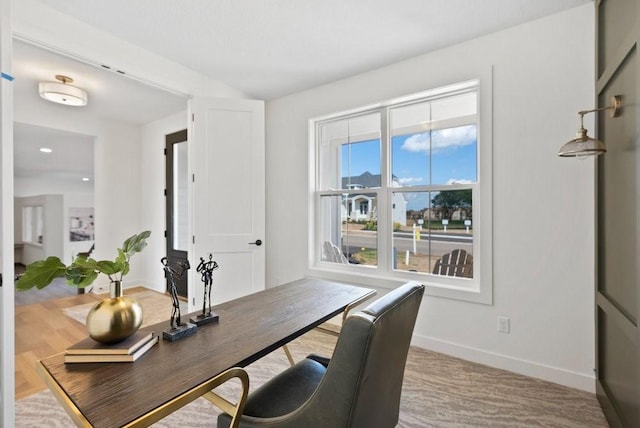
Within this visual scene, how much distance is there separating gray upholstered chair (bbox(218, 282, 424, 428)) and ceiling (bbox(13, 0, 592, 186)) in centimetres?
203

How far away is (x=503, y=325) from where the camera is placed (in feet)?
7.65

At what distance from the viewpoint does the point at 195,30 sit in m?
2.39

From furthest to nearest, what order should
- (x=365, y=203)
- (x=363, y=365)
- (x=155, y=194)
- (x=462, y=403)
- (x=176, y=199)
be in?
(x=155, y=194) → (x=176, y=199) → (x=365, y=203) → (x=462, y=403) → (x=363, y=365)

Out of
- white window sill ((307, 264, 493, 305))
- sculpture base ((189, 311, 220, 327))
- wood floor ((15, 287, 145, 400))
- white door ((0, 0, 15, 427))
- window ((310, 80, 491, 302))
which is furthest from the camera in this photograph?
window ((310, 80, 491, 302))

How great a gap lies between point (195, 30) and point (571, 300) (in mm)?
3443

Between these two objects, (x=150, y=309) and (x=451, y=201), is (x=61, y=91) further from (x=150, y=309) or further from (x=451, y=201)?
(x=451, y=201)

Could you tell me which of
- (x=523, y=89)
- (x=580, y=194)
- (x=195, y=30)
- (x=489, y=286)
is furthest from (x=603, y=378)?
(x=195, y=30)

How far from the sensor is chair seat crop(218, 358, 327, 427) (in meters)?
1.16

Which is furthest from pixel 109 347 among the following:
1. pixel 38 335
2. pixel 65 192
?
pixel 65 192

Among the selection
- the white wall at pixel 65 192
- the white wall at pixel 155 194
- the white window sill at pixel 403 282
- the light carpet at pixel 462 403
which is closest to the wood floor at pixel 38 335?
the light carpet at pixel 462 403

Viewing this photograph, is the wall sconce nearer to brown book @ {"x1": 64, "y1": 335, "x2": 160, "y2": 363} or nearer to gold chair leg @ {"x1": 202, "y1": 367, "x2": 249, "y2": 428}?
gold chair leg @ {"x1": 202, "y1": 367, "x2": 249, "y2": 428}

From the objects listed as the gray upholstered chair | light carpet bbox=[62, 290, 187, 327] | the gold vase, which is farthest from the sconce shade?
light carpet bbox=[62, 290, 187, 327]

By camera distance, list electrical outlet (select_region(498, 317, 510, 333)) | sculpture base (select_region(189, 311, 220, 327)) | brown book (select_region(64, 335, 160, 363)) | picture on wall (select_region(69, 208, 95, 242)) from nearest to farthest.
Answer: brown book (select_region(64, 335, 160, 363)), sculpture base (select_region(189, 311, 220, 327)), electrical outlet (select_region(498, 317, 510, 333)), picture on wall (select_region(69, 208, 95, 242))

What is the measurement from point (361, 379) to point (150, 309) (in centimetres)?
380
